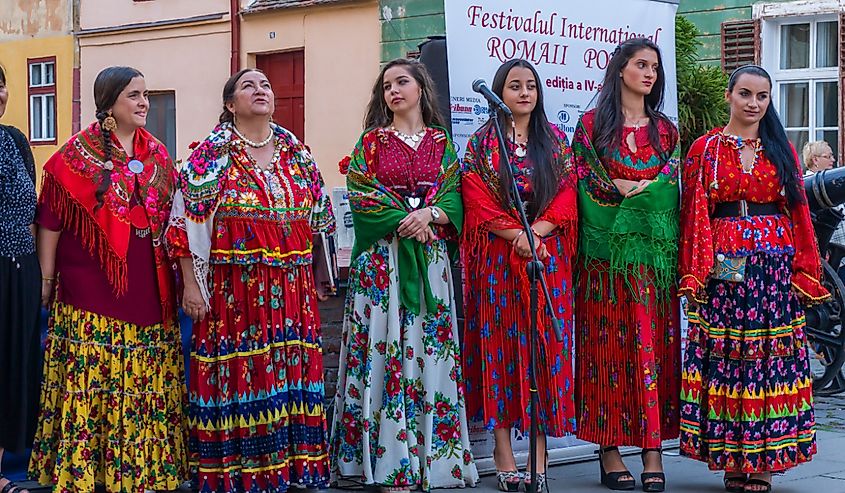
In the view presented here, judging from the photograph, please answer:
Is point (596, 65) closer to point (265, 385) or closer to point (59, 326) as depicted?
point (265, 385)

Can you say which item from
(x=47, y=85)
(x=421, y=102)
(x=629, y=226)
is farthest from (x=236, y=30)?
(x=629, y=226)

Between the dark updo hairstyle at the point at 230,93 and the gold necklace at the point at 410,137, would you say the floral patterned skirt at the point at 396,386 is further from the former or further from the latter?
the dark updo hairstyle at the point at 230,93

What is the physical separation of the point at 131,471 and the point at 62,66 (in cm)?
1898

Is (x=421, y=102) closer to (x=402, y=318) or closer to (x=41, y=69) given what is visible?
(x=402, y=318)

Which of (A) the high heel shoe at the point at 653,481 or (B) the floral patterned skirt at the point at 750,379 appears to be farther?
(A) the high heel shoe at the point at 653,481

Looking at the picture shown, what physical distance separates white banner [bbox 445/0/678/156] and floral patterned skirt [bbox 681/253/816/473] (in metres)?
1.29

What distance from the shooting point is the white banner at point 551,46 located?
20.1 ft

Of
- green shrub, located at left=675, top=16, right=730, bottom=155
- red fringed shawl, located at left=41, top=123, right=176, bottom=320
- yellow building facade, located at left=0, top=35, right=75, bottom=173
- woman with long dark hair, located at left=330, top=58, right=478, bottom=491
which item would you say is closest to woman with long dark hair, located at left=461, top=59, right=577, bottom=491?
woman with long dark hair, located at left=330, top=58, right=478, bottom=491

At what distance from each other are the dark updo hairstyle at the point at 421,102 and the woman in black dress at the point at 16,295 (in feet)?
5.11

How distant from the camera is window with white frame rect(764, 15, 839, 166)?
1380cm

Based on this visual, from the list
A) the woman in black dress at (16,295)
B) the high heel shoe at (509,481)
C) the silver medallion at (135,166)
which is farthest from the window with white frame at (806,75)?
the woman in black dress at (16,295)

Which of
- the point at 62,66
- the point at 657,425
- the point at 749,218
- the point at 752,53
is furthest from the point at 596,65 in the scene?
the point at 62,66

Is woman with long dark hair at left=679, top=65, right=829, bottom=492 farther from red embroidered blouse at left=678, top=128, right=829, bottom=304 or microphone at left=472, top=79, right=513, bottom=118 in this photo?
microphone at left=472, top=79, right=513, bottom=118

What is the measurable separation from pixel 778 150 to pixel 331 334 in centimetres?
230
